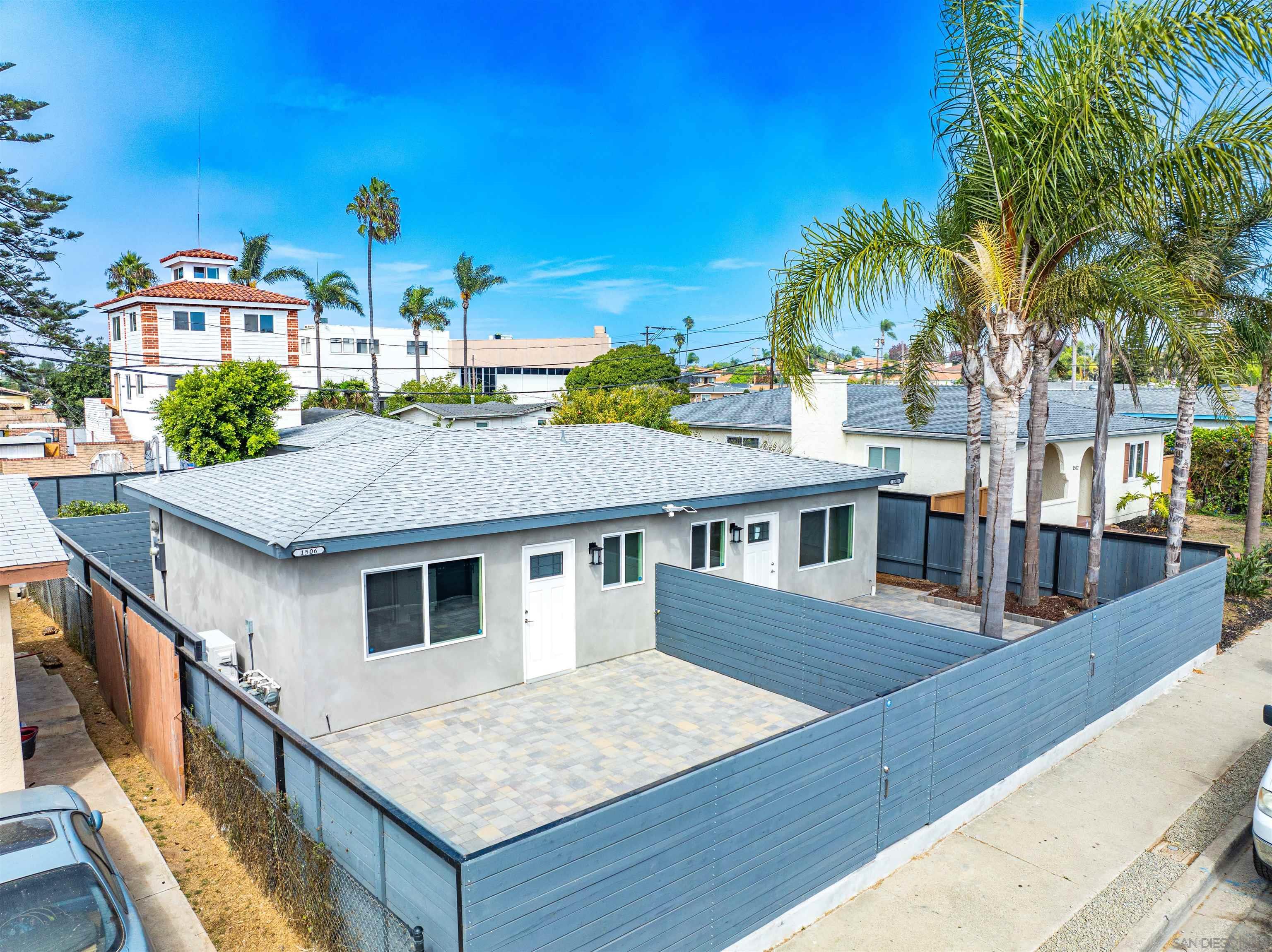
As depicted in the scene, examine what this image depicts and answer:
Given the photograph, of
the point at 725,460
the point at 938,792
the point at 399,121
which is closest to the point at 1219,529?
the point at 725,460

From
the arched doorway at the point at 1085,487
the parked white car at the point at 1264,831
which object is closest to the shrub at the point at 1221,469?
the arched doorway at the point at 1085,487

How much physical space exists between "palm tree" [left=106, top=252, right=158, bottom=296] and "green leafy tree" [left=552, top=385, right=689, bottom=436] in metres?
44.5

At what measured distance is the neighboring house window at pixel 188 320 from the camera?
37.2 meters

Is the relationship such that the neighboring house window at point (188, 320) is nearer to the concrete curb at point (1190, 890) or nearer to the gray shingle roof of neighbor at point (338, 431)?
the gray shingle roof of neighbor at point (338, 431)

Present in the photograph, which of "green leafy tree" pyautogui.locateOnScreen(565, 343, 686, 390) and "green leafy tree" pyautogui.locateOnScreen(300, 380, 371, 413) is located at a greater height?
"green leafy tree" pyautogui.locateOnScreen(565, 343, 686, 390)

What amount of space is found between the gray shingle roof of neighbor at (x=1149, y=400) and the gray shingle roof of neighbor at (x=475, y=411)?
22.3 metres

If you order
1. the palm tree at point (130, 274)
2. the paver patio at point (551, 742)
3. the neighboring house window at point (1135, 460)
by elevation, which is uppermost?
the palm tree at point (130, 274)

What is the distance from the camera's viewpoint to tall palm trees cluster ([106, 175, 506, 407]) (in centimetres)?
4662

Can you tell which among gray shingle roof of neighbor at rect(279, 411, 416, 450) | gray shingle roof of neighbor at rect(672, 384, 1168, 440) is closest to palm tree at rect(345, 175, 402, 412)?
gray shingle roof of neighbor at rect(279, 411, 416, 450)

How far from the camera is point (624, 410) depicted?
2692 centimetres

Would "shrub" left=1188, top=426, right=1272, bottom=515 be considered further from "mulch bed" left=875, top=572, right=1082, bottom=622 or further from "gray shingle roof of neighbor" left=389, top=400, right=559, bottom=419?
"gray shingle roof of neighbor" left=389, top=400, right=559, bottom=419

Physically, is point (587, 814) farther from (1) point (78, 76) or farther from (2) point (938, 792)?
(1) point (78, 76)

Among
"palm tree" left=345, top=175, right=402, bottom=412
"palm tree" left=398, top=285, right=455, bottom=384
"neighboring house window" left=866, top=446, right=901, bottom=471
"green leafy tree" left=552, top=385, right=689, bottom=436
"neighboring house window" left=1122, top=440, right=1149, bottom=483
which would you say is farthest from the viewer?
"palm tree" left=398, top=285, right=455, bottom=384

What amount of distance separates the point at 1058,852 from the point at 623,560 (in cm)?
703
